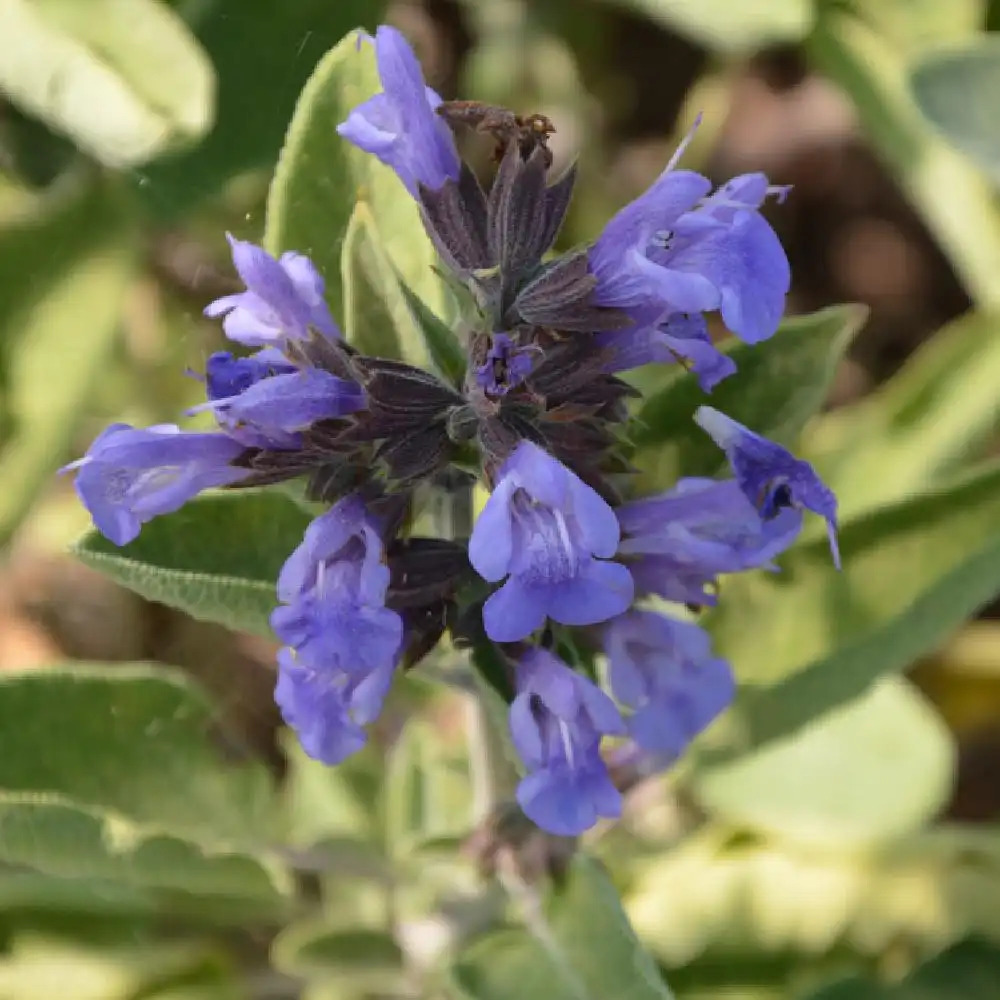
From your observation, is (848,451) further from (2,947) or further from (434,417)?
(2,947)

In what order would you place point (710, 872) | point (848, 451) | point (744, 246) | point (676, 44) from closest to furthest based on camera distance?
point (744, 246) < point (848, 451) < point (710, 872) < point (676, 44)

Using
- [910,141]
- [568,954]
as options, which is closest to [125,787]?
[568,954]

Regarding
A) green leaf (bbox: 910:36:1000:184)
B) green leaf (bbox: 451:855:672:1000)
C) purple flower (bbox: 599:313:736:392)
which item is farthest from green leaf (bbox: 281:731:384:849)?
green leaf (bbox: 910:36:1000:184)

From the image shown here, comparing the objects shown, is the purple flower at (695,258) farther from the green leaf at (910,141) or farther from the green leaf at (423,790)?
the green leaf at (910,141)

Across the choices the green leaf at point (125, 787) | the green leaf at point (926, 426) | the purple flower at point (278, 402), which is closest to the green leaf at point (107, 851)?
the green leaf at point (125, 787)

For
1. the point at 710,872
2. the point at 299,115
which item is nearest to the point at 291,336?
the point at 299,115

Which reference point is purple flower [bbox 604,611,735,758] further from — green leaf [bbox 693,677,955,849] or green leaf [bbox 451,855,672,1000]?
green leaf [bbox 693,677,955,849]

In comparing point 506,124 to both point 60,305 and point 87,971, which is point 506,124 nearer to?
point 60,305
